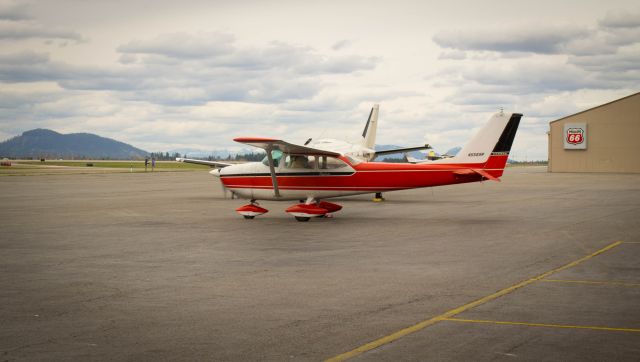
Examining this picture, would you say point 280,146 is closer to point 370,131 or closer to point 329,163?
point 329,163

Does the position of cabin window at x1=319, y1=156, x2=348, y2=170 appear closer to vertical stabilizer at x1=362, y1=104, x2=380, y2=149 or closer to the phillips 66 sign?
vertical stabilizer at x1=362, y1=104, x2=380, y2=149

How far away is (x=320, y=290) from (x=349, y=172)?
12537 mm

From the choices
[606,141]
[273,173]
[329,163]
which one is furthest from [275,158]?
[606,141]

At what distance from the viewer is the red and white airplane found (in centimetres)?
2273

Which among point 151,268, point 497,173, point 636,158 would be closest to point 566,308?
point 151,268

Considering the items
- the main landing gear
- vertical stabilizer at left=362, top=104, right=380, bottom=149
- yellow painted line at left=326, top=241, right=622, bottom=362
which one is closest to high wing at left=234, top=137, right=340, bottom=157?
the main landing gear

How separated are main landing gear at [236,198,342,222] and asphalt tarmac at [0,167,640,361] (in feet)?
1.25

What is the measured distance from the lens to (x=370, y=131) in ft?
155

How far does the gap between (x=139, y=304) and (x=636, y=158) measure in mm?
85588

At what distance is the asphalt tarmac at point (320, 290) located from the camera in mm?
7695

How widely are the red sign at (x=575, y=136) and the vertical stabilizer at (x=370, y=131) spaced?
50.1m

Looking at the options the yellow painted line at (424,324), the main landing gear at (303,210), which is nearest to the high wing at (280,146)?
the main landing gear at (303,210)

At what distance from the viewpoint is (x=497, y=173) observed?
23.0 meters

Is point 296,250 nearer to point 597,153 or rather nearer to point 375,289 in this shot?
point 375,289
